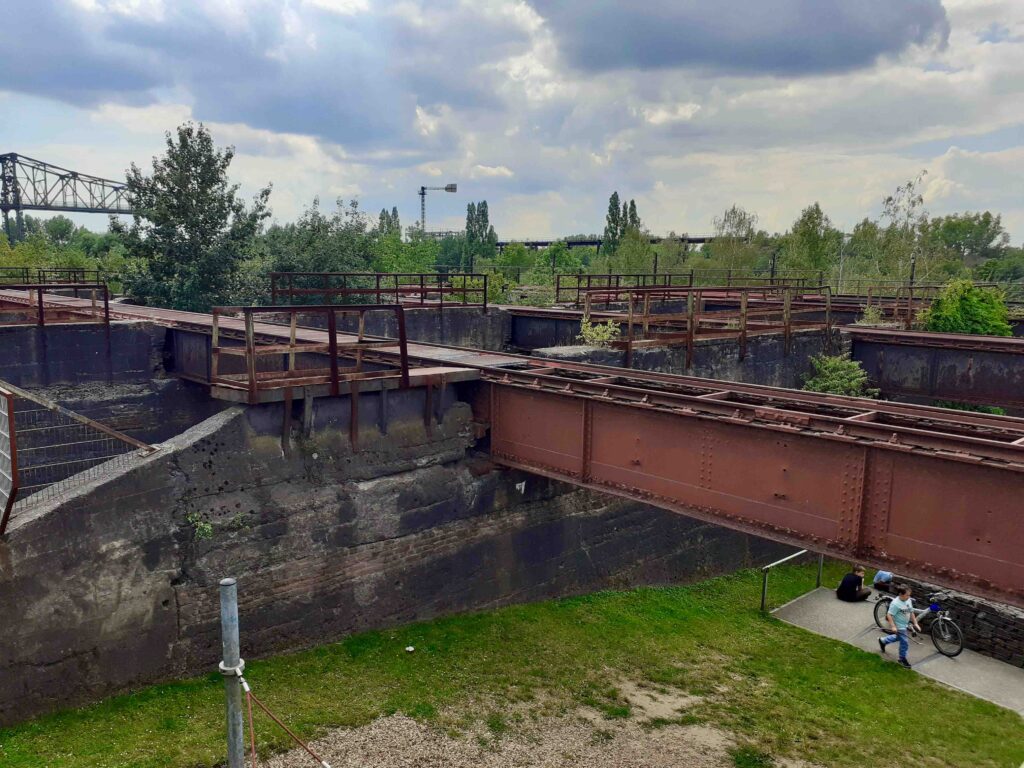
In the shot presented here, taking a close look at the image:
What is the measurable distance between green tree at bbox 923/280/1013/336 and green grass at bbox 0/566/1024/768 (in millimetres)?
14165

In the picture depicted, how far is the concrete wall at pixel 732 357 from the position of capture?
15.6m

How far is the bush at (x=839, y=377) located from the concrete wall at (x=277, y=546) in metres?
8.63

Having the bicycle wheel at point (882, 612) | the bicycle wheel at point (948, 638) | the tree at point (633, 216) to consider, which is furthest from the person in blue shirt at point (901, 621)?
the tree at point (633, 216)

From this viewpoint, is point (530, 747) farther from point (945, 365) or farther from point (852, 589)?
point (945, 365)

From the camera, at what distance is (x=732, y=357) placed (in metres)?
18.1

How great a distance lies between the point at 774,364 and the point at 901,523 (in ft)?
39.7

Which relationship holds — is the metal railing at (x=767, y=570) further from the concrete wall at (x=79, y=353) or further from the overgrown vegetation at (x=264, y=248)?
the overgrown vegetation at (x=264, y=248)

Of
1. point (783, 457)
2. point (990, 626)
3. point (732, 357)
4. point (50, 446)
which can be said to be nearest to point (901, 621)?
point (990, 626)

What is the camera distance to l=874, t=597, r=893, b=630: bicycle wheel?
495 inches

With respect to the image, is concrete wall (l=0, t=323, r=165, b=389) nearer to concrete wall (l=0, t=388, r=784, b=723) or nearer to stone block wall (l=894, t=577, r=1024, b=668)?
concrete wall (l=0, t=388, r=784, b=723)

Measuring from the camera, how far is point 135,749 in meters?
7.53

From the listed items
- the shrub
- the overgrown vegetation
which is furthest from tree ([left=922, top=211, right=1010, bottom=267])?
the shrub

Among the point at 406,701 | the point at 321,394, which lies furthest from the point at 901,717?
the point at 321,394

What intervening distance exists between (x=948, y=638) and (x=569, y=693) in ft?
22.3
